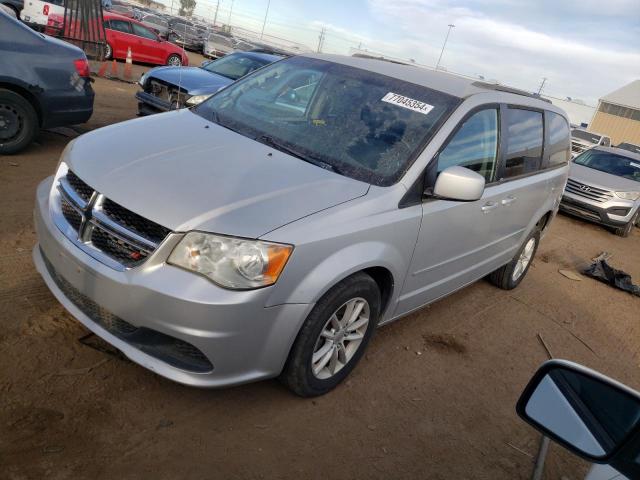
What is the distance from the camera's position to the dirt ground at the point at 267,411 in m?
2.40

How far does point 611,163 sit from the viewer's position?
11.4 meters

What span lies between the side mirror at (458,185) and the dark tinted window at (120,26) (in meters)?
16.9

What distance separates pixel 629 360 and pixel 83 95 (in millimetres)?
6542

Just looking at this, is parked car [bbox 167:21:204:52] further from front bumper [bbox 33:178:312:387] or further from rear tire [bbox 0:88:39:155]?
front bumper [bbox 33:178:312:387]

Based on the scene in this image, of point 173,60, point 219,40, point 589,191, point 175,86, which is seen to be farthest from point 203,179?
point 219,40

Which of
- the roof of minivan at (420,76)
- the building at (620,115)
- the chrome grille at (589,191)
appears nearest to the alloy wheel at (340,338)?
the roof of minivan at (420,76)

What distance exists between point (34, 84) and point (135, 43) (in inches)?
503

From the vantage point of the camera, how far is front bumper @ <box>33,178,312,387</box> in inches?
91.0

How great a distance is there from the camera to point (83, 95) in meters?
6.21

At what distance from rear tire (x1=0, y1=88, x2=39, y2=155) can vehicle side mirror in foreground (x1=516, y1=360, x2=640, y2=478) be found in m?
6.05

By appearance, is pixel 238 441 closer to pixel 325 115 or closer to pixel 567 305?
pixel 325 115

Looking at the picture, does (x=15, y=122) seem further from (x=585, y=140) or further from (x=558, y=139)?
(x=585, y=140)

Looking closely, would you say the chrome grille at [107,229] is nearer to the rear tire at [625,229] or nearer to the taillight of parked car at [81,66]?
the taillight of parked car at [81,66]

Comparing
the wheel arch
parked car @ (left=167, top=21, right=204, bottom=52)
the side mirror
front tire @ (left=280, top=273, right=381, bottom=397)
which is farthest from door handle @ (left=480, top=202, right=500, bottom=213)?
parked car @ (left=167, top=21, right=204, bottom=52)
